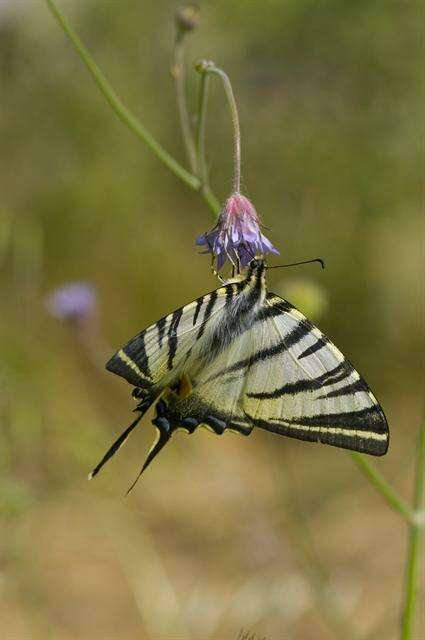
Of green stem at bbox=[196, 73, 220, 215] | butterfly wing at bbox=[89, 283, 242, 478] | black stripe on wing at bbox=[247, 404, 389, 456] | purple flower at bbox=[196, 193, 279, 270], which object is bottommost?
black stripe on wing at bbox=[247, 404, 389, 456]

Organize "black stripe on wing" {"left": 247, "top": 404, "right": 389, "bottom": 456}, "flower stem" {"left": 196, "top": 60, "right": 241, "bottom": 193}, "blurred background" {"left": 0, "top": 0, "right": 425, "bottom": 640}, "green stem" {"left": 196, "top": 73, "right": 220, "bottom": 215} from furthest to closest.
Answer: "blurred background" {"left": 0, "top": 0, "right": 425, "bottom": 640} < "green stem" {"left": 196, "top": 73, "right": 220, "bottom": 215} < "flower stem" {"left": 196, "top": 60, "right": 241, "bottom": 193} < "black stripe on wing" {"left": 247, "top": 404, "right": 389, "bottom": 456}

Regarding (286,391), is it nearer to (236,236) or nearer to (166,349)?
(166,349)

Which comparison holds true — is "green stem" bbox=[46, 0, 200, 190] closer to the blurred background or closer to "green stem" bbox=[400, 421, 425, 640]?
"green stem" bbox=[400, 421, 425, 640]

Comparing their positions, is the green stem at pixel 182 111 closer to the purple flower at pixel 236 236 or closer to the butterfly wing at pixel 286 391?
the purple flower at pixel 236 236

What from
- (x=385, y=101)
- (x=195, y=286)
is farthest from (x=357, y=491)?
(x=385, y=101)

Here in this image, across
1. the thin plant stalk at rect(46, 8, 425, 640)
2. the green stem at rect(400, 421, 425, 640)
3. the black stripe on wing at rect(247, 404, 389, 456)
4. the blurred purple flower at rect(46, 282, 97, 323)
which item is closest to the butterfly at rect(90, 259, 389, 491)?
the black stripe on wing at rect(247, 404, 389, 456)

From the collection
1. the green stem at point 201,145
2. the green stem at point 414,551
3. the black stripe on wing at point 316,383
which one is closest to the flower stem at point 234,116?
the green stem at point 201,145

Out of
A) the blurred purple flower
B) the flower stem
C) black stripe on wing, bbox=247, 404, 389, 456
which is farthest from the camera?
the blurred purple flower
